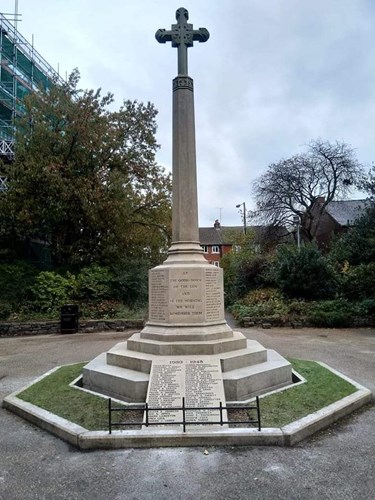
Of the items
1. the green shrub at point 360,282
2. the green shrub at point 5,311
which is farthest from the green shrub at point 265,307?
the green shrub at point 5,311

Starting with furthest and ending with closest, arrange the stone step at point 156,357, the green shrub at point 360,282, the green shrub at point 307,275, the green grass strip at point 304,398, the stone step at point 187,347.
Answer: the green shrub at point 307,275 → the green shrub at point 360,282 → the stone step at point 187,347 → the stone step at point 156,357 → the green grass strip at point 304,398

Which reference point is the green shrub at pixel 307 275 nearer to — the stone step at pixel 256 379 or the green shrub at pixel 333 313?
the green shrub at pixel 333 313

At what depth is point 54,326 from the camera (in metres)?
15.4

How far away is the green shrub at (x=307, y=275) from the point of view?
1781 centimetres

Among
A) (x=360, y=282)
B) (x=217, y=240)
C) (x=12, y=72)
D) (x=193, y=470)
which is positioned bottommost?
(x=193, y=470)

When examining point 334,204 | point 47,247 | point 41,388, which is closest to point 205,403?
point 41,388

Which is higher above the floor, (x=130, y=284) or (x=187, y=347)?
(x=130, y=284)

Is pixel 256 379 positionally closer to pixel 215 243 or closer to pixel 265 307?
pixel 265 307

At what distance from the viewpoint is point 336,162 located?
101ft

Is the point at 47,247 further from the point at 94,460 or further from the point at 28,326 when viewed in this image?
the point at 94,460

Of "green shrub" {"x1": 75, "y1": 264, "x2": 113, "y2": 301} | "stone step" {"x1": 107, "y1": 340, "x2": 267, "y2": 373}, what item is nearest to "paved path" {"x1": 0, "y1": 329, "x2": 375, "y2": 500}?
"stone step" {"x1": 107, "y1": 340, "x2": 267, "y2": 373}

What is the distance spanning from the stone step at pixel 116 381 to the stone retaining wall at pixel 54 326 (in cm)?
882

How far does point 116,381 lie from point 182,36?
22.9 ft

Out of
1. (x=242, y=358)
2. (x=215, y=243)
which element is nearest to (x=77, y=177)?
(x=242, y=358)
